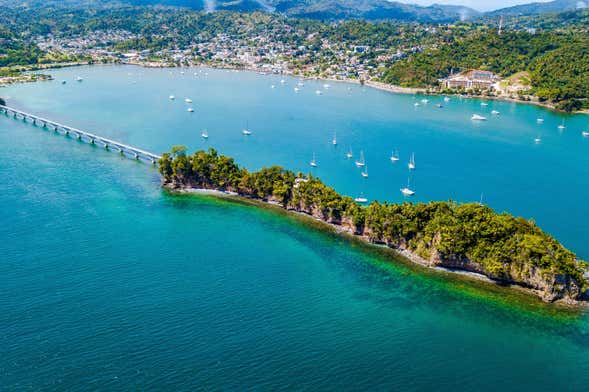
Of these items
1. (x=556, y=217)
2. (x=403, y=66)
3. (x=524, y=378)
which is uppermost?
(x=403, y=66)

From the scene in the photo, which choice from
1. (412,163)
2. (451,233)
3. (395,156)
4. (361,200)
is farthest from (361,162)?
(451,233)

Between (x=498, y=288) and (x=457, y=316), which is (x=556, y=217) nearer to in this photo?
(x=498, y=288)

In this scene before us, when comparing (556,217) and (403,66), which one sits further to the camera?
(403,66)

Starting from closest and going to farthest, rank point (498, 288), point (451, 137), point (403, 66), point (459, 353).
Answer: point (459, 353), point (498, 288), point (451, 137), point (403, 66)

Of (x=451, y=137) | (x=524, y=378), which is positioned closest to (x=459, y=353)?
(x=524, y=378)

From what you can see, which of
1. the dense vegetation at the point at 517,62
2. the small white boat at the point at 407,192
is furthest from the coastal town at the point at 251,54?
the small white boat at the point at 407,192

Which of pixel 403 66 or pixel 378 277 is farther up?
pixel 403 66

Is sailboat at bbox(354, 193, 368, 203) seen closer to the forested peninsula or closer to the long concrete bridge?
the forested peninsula
